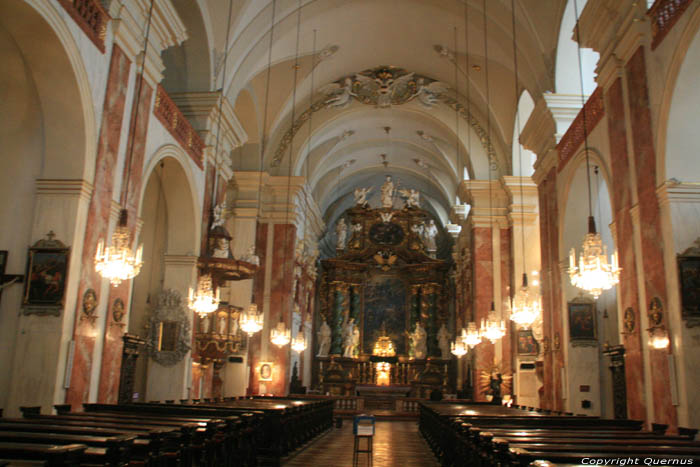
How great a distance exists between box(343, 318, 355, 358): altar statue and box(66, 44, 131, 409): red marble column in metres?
16.7

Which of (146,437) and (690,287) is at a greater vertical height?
(690,287)

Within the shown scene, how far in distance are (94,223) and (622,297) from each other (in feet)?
21.8

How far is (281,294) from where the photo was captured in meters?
16.7

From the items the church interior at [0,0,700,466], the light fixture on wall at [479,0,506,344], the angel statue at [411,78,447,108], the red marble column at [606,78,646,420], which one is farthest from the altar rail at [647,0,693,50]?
the angel statue at [411,78,447,108]

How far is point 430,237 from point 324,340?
598 cm

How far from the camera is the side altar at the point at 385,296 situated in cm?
2372

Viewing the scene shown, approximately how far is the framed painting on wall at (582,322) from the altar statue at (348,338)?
14.0m

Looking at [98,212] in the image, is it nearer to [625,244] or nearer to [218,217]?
[218,217]

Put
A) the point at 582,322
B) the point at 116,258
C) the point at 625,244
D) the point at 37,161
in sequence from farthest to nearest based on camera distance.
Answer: the point at 582,322 < the point at 625,244 < the point at 37,161 < the point at 116,258

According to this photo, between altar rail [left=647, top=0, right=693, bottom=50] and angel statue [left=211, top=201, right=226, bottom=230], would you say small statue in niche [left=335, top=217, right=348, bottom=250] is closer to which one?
angel statue [left=211, top=201, right=226, bottom=230]

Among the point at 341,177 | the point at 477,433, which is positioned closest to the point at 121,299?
the point at 477,433

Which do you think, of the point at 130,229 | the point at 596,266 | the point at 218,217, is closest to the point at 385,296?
the point at 218,217

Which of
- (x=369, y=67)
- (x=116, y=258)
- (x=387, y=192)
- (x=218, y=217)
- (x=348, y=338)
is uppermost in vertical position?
(x=369, y=67)

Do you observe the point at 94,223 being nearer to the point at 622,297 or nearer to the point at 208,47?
the point at 208,47
